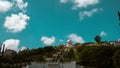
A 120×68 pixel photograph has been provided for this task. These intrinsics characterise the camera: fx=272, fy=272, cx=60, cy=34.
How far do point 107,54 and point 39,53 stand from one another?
88.4 ft

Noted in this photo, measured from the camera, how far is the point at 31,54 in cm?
8469

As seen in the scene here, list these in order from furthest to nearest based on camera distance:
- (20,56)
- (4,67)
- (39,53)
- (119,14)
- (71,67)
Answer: (39,53)
(20,56)
(4,67)
(71,67)
(119,14)

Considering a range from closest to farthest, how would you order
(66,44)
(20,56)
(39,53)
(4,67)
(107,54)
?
Answer: (4,67), (107,54), (20,56), (39,53), (66,44)

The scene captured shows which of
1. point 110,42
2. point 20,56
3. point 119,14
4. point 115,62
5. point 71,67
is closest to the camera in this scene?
point 119,14

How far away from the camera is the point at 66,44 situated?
113 meters

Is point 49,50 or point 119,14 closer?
point 119,14

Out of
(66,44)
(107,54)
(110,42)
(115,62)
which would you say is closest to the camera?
(115,62)

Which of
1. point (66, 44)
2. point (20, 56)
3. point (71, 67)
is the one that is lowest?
point (71, 67)

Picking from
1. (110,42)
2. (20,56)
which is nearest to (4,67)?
(20,56)

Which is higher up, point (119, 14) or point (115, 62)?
point (119, 14)

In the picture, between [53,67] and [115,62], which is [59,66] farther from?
[115,62]

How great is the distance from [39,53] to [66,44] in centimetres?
2801

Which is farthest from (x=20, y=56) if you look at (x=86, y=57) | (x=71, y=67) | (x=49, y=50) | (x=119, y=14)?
(x=119, y=14)

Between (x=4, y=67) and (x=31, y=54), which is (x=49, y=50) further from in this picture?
(x=4, y=67)
